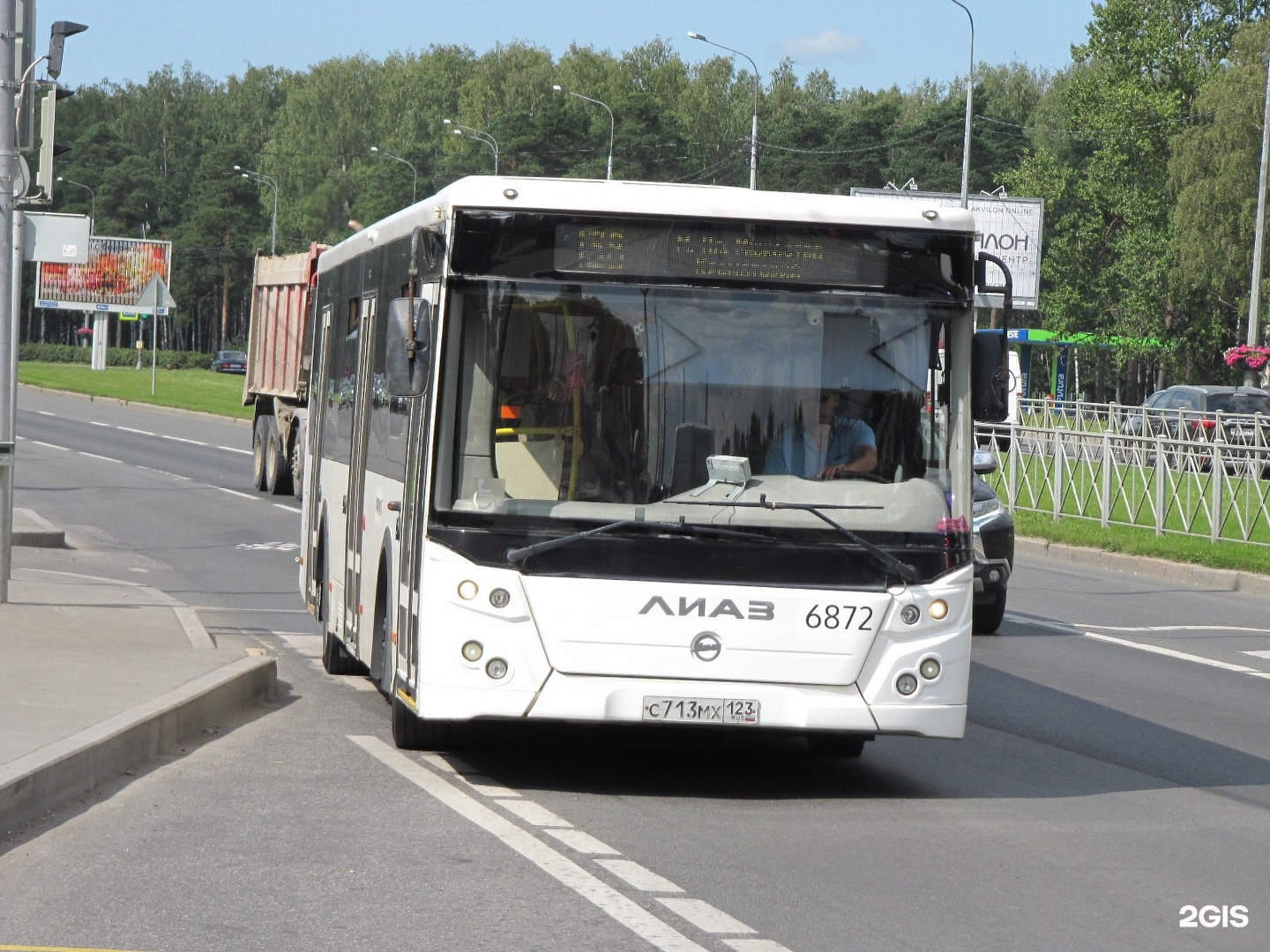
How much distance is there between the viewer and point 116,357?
110438 mm

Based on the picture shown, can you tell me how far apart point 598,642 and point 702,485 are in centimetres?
76

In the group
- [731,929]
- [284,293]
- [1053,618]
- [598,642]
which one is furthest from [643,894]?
[284,293]

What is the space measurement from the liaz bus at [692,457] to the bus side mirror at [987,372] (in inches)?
0.7

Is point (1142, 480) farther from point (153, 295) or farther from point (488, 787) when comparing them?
point (153, 295)

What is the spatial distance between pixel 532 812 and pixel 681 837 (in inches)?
27.3

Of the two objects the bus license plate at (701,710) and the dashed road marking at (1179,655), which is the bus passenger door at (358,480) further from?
the dashed road marking at (1179,655)

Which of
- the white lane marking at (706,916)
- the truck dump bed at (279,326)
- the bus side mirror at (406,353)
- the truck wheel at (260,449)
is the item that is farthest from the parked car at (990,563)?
the truck wheel at (260,449)

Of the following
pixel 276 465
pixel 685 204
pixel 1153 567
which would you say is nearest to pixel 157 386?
pixel 276 465

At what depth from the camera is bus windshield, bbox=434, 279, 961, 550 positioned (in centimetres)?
786

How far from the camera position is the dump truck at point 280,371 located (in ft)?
86.1

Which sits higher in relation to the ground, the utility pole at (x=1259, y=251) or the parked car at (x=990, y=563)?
the utility pole at (x=1259, y=251)

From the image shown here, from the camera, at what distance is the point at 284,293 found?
2769 cm

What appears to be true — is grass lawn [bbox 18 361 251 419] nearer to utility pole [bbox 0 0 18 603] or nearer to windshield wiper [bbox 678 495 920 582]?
utility pole [bbox 0 0 18 603]

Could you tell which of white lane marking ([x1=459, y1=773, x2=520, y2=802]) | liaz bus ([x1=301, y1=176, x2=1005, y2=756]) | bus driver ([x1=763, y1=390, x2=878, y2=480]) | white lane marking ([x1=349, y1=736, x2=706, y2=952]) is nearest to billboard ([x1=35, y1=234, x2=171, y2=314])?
white lane marking ([x1=349, y1=736, x2=706, y2=952])
